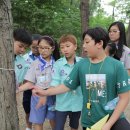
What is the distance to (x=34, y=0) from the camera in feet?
47.0

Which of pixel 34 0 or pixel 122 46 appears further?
pixel 34 0

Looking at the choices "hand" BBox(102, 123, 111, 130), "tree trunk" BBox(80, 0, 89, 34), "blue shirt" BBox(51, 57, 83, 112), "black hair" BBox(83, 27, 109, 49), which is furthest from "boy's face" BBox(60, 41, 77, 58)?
"tree trunk" BBox(80, 0, 89, 34)

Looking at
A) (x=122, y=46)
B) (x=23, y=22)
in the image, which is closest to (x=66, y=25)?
(x=23, y=22)

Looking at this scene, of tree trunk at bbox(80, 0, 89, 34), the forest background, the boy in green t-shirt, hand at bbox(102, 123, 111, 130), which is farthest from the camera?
the forest background

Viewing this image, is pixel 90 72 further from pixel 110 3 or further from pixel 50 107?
pixel 110 3

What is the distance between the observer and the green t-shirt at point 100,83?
2771mm

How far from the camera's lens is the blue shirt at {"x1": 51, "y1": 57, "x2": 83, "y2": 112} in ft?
12.4

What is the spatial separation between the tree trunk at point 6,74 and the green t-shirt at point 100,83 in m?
0.62

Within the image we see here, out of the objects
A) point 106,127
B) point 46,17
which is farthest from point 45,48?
point 46,17

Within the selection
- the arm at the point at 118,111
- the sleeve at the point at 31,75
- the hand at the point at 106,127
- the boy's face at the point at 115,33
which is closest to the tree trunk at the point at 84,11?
the boy's face at the point at 115,33

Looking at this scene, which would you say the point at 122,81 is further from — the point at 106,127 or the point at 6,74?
the point at 6,74

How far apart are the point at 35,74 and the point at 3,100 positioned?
1.13 metres

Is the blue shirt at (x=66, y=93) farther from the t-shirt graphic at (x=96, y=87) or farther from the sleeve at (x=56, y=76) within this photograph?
the t-shirt graphic at (x=96, y=87)

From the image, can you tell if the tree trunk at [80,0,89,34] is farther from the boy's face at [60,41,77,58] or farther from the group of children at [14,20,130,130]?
the boy's face at [60,41,77,58]
